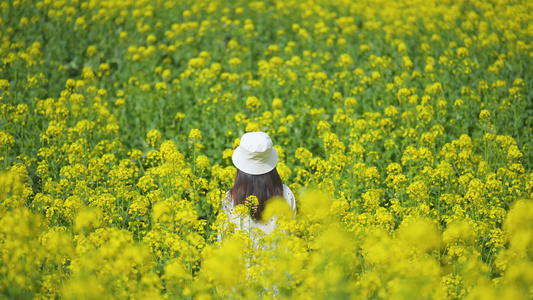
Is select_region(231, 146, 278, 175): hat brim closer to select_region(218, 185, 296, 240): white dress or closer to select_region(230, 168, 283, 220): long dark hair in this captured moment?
select_region(230, 168, 283, 220): long dark hair

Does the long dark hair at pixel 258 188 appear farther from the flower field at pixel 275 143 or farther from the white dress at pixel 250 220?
the flower field at pixel 275 143

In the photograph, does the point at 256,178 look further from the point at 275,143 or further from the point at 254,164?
the point at 275,143

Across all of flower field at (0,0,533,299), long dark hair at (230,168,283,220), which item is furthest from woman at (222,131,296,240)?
flower field at (0,0,533,299)

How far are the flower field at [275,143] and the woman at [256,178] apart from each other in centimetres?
17

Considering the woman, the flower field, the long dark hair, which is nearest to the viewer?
the flower field

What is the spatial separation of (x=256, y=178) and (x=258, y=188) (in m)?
0.08

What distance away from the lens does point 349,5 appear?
11.1 metres

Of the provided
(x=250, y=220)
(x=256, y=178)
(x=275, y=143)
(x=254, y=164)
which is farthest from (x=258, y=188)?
(x=275, y=143)

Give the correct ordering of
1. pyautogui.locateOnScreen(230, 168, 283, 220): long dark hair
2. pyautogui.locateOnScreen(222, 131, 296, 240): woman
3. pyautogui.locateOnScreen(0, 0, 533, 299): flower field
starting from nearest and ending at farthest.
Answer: pyautogui.locateOnScreen(0, 0, 533, 299): flower field → pyautogui.locateOnScreen(222, 131, 296, 240): woman → pyautogui.locateOnScreen(230, 168, 283, 220): long dark hair

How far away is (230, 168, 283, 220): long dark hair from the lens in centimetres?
397

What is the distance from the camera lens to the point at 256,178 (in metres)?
3.97

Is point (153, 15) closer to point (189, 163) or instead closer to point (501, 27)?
point (189, 163)

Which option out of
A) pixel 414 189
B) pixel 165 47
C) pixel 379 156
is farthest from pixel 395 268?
pixel 165 47

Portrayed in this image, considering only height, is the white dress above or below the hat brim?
below
